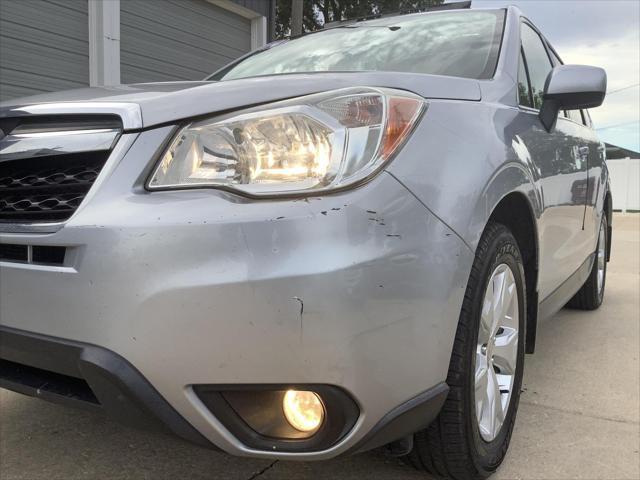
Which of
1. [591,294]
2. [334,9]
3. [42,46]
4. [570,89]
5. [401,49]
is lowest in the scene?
[591,294]

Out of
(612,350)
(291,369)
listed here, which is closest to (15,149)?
(291,369)

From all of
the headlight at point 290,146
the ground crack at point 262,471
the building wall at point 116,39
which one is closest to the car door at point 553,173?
the headlight at point 290,146

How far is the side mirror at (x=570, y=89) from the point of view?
7.89ft

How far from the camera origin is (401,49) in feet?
8.56

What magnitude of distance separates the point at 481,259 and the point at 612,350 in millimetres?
2257

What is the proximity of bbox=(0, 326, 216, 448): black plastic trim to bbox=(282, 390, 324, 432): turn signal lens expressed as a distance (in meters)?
0.20

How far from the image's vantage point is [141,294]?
1357mm

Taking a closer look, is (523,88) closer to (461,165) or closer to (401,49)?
(401,49)

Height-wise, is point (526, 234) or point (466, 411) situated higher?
point (526, 234)

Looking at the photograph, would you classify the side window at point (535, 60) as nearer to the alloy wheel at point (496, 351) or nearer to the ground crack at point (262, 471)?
the alloy wheel at point (496, 351)

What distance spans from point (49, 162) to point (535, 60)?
95.5 inches

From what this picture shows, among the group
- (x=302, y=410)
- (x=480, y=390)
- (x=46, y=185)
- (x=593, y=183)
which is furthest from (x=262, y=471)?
(x=593, y=183)

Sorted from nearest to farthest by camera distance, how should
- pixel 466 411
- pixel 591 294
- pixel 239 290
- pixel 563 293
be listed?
pixel 239 290 < pixel 466 411 < pixel 563 293 < pixel 591 294

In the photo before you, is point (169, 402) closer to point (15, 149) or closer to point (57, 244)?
point (57, 244)
